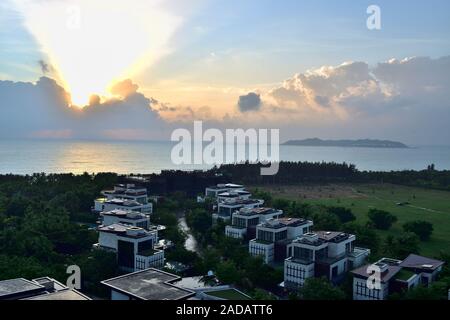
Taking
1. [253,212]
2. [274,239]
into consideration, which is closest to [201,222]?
[253,212]

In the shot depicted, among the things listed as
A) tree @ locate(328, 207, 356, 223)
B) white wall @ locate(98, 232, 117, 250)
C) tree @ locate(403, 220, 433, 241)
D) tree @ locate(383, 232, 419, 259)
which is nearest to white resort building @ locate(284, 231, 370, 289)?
tree @ locate(383, 232, 419, 259)

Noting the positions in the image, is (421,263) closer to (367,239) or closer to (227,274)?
(367,239)

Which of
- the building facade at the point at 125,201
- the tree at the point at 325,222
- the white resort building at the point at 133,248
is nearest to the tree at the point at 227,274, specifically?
the white resort building at the point at 133,248

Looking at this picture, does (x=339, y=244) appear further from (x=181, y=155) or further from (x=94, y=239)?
(x=181, y=155)

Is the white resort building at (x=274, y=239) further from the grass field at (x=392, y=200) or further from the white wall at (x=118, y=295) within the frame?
the white wall at (x=118, y=295)
